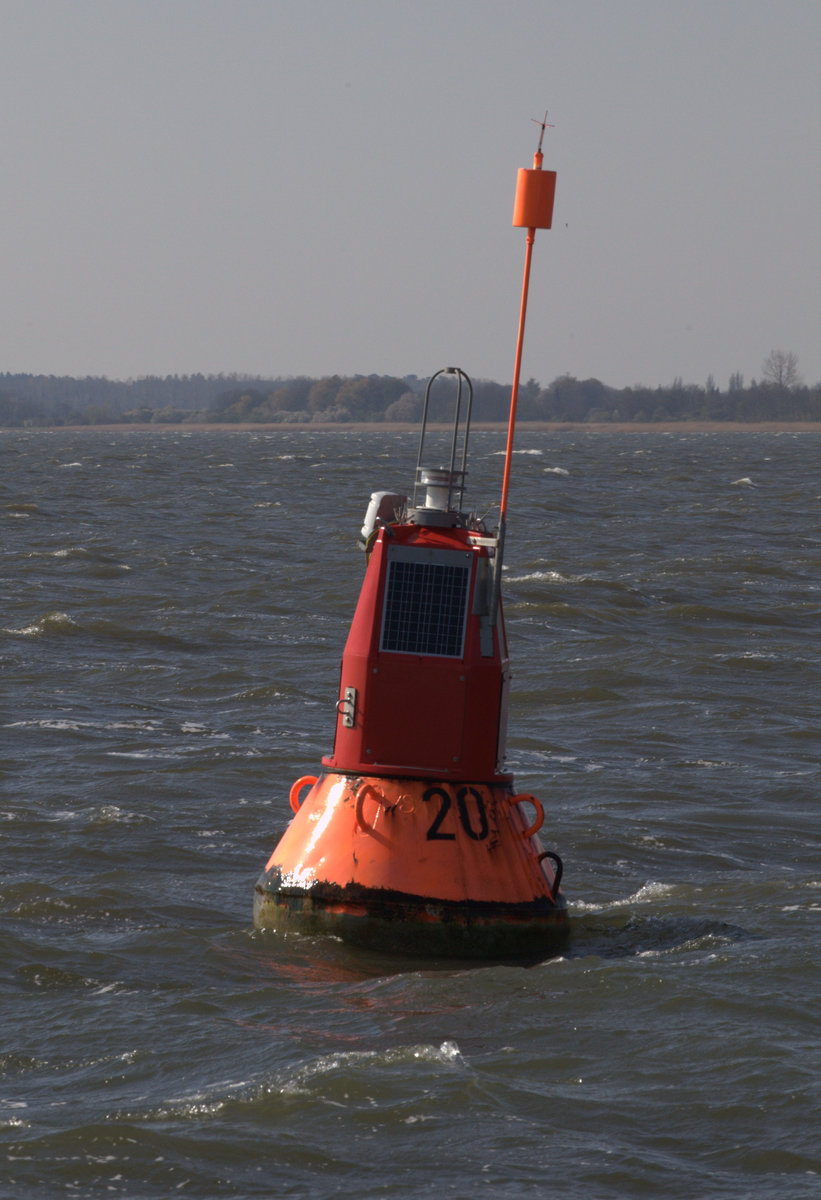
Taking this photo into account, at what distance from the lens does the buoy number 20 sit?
316 inches

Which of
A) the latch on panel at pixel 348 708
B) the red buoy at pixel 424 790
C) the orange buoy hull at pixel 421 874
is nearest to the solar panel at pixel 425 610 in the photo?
the red buoy at pixel 424 790

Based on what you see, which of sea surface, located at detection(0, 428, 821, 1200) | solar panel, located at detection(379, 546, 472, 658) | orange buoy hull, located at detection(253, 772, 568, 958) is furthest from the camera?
solar panel, located at detection(379, 546, 472, 658)

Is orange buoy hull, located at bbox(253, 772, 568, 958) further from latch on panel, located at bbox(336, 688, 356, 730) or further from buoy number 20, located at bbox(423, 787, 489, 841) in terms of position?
latch on panel, located at bbox(336, 688, 356, 730)

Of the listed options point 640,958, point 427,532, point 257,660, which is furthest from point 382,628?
point 257,660

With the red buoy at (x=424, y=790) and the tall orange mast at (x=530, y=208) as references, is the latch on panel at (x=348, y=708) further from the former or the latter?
the tall orange mast at (x=530, y=208)

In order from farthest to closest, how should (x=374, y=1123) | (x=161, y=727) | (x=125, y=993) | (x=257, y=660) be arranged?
1. (x=257, y=660)
2. (x=161, y=727)
3. (x=125, y=993)
4. (x=374, y=1123)

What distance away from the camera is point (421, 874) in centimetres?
801

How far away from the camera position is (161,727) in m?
14.8

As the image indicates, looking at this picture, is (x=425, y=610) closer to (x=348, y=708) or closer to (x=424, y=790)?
(x=348, y=708)

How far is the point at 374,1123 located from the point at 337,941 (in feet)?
7.14

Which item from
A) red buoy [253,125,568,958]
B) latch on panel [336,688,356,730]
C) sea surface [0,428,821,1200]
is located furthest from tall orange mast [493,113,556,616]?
sea surface [0,428,821,1200]

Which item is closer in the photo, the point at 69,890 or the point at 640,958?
the point at 640,958

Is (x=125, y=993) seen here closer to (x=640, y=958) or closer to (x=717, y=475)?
(x=640, y=958)

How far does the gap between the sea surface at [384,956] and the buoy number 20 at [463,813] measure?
0.63 meters
